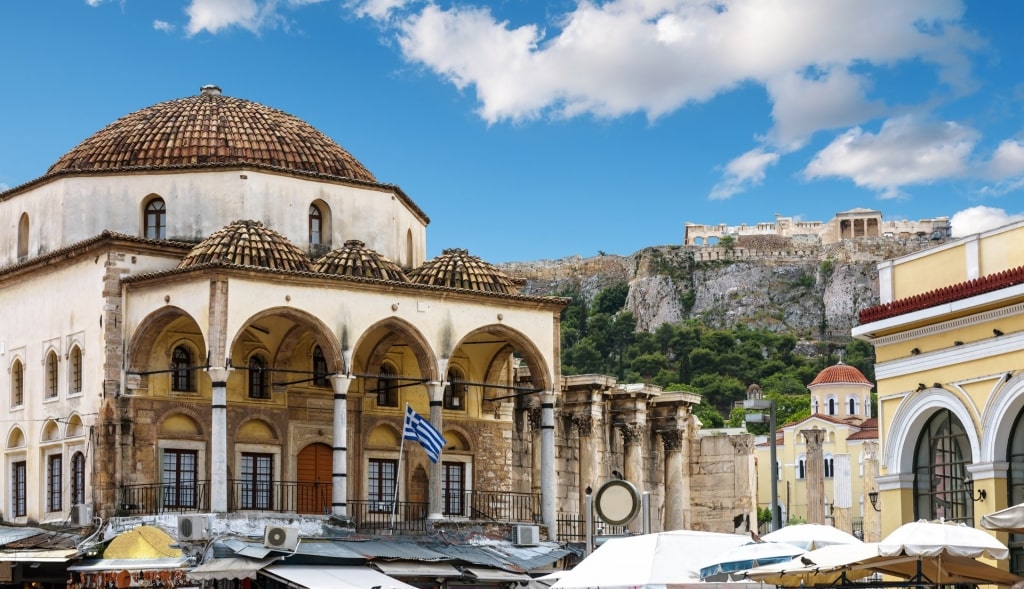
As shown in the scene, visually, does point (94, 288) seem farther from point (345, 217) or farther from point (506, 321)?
point (506, 321)

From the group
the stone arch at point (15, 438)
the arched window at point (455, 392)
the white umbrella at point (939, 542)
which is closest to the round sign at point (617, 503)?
the white umbrella at point (939, 542)

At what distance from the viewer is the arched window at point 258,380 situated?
40969 mm

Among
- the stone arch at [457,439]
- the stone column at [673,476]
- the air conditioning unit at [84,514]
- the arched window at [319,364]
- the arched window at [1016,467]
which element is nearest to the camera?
the arched window at [1016,467]

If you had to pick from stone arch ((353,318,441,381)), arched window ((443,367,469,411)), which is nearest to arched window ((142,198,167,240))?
stone arch ((353,318,441,381))

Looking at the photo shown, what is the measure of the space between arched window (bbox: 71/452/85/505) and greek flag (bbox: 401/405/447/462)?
7.24 metres

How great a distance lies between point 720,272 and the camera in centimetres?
18225

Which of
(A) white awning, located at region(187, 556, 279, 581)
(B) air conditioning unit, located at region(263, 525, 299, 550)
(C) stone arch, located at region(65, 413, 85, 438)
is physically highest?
(C) stone arch, located at region(65, 413, 85, 438)

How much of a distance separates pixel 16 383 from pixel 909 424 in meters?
22.9

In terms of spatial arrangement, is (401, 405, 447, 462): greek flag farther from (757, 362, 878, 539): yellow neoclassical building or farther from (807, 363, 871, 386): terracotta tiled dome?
(807, 363, 871, 386): terracotta tiled dome

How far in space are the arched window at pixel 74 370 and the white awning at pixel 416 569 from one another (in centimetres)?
848

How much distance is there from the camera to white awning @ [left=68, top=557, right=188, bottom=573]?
35.2 m

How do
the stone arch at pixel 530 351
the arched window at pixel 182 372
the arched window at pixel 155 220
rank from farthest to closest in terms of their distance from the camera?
the stone arch at pixel 530 351, the arched window at pixel 155 220, the arched window at pixel 182 372

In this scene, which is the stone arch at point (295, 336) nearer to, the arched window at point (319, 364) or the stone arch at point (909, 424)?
the arched window at point (319, 364)

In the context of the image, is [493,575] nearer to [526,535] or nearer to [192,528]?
[526,535]
